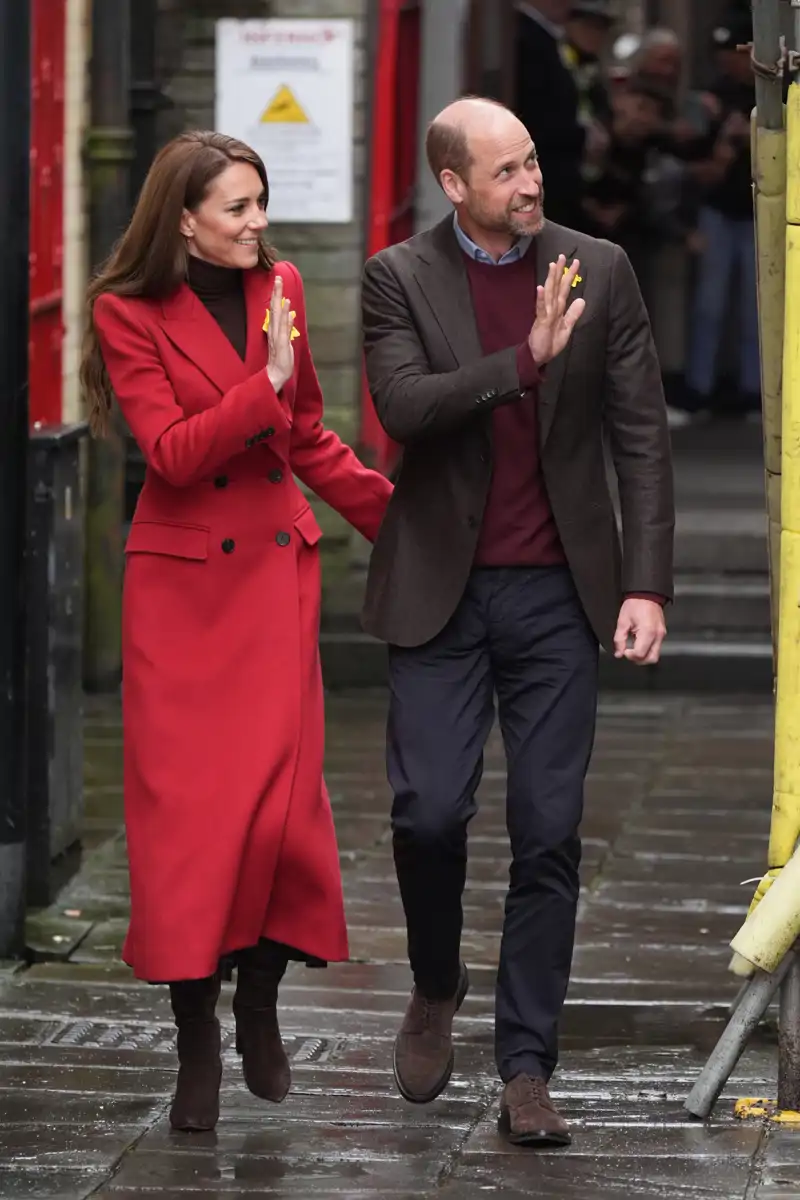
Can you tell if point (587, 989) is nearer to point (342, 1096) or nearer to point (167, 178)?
point (342, 1096)

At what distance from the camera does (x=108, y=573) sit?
1058cm

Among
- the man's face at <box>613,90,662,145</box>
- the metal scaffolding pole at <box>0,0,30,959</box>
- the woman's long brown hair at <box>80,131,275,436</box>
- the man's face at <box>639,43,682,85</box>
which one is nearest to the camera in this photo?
the woman's long brown hair at <box>80,131,275,436</box>

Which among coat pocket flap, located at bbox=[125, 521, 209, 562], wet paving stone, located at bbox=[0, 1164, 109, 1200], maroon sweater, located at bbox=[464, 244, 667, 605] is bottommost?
wet paving stone, located at bbox=[0, 1164, 109, 1200]

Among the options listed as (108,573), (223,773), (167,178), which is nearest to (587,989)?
(223,773)

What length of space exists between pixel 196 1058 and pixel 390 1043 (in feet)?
2.73

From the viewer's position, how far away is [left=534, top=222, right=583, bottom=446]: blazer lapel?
5215mm

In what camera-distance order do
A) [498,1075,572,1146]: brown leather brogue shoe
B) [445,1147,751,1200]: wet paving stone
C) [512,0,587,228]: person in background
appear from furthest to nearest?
[512,0,587,228]: person in background, [498,1075,572,1146]: brown leather brogue shoe, [445,1147,751,1200]: wet paving stone

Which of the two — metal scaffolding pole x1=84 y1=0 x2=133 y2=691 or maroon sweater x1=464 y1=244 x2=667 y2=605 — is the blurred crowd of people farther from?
maroon sweater x1=464 y1=244 x2=667 y2=605

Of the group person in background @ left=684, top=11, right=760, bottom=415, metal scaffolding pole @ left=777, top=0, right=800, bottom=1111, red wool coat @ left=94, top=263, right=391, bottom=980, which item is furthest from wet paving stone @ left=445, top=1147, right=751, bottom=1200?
person in background @ left=684, top=11, right=760, bottom=415

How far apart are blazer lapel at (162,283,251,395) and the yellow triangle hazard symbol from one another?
583cm

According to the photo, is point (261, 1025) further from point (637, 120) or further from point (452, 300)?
point (637, 120)

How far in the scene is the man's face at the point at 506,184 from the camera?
5160 mm

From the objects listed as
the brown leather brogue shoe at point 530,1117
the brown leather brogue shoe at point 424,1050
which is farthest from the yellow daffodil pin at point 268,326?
the brown leather brogue shoe at point 530,1117

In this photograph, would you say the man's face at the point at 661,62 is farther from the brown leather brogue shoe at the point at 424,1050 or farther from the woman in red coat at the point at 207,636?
the brown leather brogue shoe at the point at 424,1050
